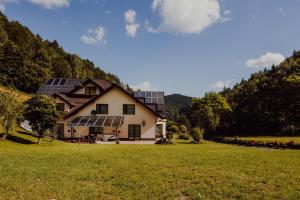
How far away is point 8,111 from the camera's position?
990 inches

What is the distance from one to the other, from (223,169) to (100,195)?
242 inches

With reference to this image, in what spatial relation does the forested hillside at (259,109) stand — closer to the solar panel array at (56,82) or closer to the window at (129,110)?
the window at (129,110)

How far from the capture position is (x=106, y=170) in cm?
1386

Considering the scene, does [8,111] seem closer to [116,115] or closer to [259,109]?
[116,115]

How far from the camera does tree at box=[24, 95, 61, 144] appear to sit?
93.7ft

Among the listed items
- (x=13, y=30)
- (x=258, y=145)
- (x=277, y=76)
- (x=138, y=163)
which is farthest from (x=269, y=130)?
(x=13, y=30)

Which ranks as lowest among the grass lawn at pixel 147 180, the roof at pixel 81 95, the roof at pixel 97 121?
the grass lawn at pixel 147 180

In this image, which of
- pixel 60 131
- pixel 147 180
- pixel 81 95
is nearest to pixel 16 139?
pixel 60 131

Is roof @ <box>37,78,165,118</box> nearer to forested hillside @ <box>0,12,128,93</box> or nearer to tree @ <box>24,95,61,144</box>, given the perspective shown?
tree @ <box>24,95,61,144</box>

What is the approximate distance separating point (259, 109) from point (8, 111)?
5964 cm

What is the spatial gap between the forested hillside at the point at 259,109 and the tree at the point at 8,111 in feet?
163

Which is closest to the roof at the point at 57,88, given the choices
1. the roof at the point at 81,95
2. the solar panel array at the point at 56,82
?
the roof at the point at 81,95

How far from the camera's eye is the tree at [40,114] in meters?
28.5

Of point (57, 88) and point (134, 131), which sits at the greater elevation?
point (57, 88)
